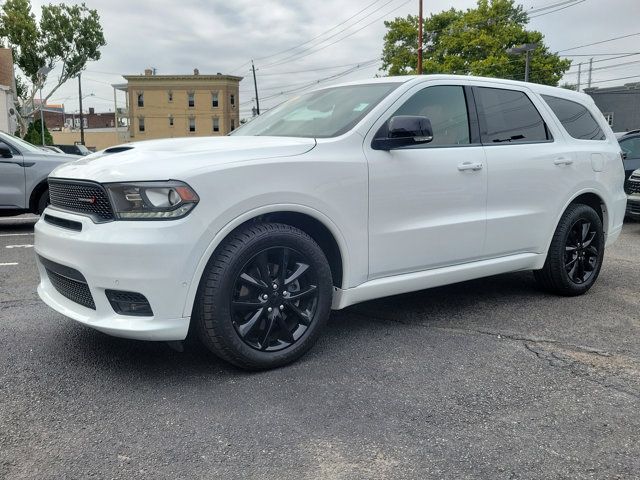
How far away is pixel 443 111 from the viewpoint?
13.6 feet

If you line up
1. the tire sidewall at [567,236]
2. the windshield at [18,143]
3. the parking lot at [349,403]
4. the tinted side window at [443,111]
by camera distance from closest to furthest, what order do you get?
1. the parking lot at [349,403]
2. the tinted side window at [443,111]
3. the tire sidewall at [567,236]
4. the windshield at [18,143]

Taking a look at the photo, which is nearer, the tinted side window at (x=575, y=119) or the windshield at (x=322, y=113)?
the windshield at (x=322, y=113)

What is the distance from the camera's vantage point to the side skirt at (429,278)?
3.59 metres

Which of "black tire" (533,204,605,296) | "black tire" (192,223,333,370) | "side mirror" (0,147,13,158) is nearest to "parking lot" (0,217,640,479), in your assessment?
"black tire" (192,223,333,370)

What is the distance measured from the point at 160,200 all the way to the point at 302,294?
95cm

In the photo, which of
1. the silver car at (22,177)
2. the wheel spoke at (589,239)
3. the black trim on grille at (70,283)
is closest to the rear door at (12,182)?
the silver car at (22,177)

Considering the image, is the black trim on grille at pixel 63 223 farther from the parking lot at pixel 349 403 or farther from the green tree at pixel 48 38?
the green tree at pixel 48 38

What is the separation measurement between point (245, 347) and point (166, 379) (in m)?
0.47

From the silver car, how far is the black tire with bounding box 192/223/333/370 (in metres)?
6.71

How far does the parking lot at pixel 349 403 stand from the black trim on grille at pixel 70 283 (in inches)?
16.8

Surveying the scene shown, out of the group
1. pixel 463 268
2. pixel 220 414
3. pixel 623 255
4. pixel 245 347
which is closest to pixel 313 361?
pixel 245 347

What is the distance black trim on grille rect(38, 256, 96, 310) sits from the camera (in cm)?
305

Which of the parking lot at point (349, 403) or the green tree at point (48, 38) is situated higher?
the green tree at point (48, 38)

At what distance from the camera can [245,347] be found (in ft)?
10.2
